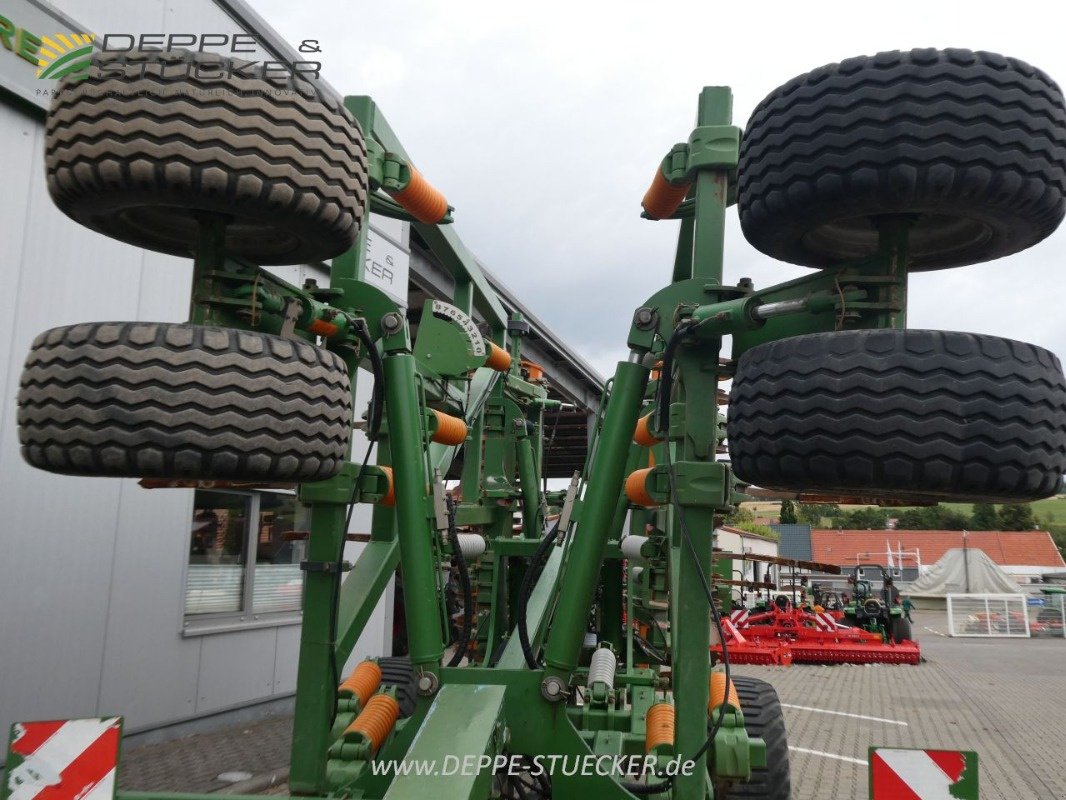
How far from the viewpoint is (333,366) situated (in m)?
2.78

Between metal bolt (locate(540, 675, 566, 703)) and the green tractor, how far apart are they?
16541 mm

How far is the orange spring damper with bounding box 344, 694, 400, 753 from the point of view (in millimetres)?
3537

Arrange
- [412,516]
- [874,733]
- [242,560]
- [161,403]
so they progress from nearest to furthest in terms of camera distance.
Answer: [161,403] < [412,516] < [242,560] < [874,733]

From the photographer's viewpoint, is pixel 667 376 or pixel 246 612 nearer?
pixel 667 376

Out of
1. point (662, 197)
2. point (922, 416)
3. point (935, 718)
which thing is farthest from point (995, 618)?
point (922, 416)

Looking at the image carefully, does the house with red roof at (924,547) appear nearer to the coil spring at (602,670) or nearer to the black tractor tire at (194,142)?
the coil spring at (602,670)

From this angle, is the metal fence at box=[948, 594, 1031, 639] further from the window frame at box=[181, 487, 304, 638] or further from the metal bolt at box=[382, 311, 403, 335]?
the metal bolt at box=[382, 311, 403, 335]

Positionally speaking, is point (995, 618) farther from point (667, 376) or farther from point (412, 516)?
point (412, 516)

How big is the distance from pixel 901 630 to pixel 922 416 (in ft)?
57.2

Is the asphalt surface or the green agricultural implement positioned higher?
the green agricultural implement

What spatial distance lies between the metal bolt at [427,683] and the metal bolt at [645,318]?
1.68 metres

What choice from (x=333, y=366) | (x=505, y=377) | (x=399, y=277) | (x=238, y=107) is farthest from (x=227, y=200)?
(x=399, y=277)

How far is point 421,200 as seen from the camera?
430 cm

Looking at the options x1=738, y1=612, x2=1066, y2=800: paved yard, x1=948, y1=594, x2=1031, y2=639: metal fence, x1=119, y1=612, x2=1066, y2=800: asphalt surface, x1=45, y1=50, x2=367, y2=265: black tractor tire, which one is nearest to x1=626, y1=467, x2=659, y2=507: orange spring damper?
x1=119, y1=612, x2=1066, y2=800: asphalt surface
